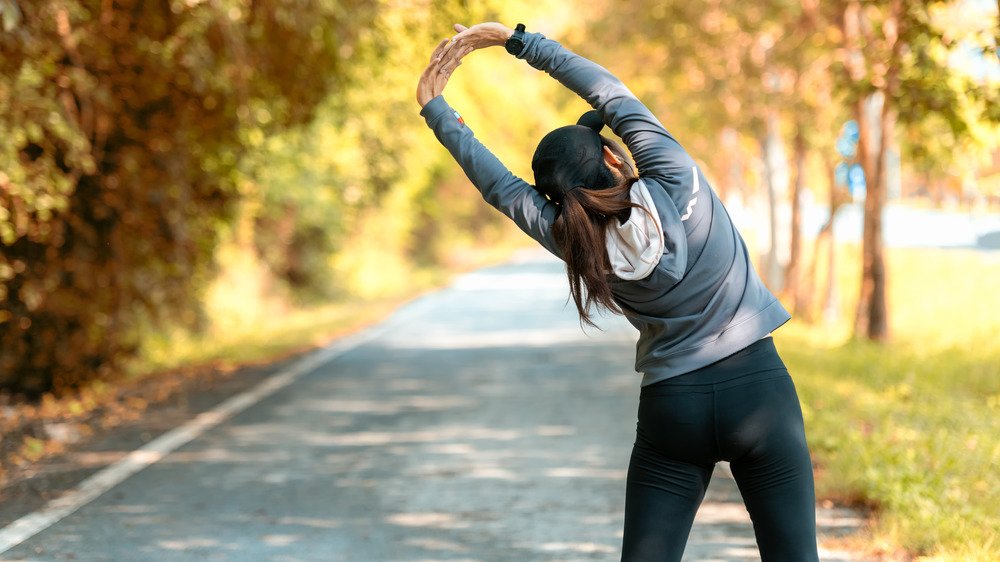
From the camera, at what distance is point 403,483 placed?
23.6ft

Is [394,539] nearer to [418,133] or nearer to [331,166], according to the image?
[331,166]

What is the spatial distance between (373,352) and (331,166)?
10.2 meters

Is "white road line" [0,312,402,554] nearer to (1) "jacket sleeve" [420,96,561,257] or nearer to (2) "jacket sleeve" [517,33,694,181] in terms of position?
(1) "jacket sleeve" [420,96,561,257]

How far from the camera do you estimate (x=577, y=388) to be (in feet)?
37.6

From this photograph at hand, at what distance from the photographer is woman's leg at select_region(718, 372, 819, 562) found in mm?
3100

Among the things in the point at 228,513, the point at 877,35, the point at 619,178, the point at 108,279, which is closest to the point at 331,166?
the point at 108,279

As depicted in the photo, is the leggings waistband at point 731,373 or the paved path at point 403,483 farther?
the paved path at point 403,483

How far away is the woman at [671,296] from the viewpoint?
9.98ft

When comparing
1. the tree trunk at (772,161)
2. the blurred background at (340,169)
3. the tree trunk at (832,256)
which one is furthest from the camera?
the tree trunk at (772,161)

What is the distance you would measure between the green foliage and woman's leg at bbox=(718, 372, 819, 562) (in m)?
6.29

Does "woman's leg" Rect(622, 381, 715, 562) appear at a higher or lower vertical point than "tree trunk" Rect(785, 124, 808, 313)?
lower

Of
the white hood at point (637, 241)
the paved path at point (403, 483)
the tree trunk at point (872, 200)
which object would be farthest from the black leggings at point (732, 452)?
the tree trunk at point (872, 200)

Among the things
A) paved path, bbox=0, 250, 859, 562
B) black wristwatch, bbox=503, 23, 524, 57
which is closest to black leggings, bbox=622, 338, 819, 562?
black wristwatch, bbox=503, 23, 524, 57

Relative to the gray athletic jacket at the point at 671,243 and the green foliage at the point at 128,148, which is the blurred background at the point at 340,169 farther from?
the gray athletic jacket at the point at 671,243
